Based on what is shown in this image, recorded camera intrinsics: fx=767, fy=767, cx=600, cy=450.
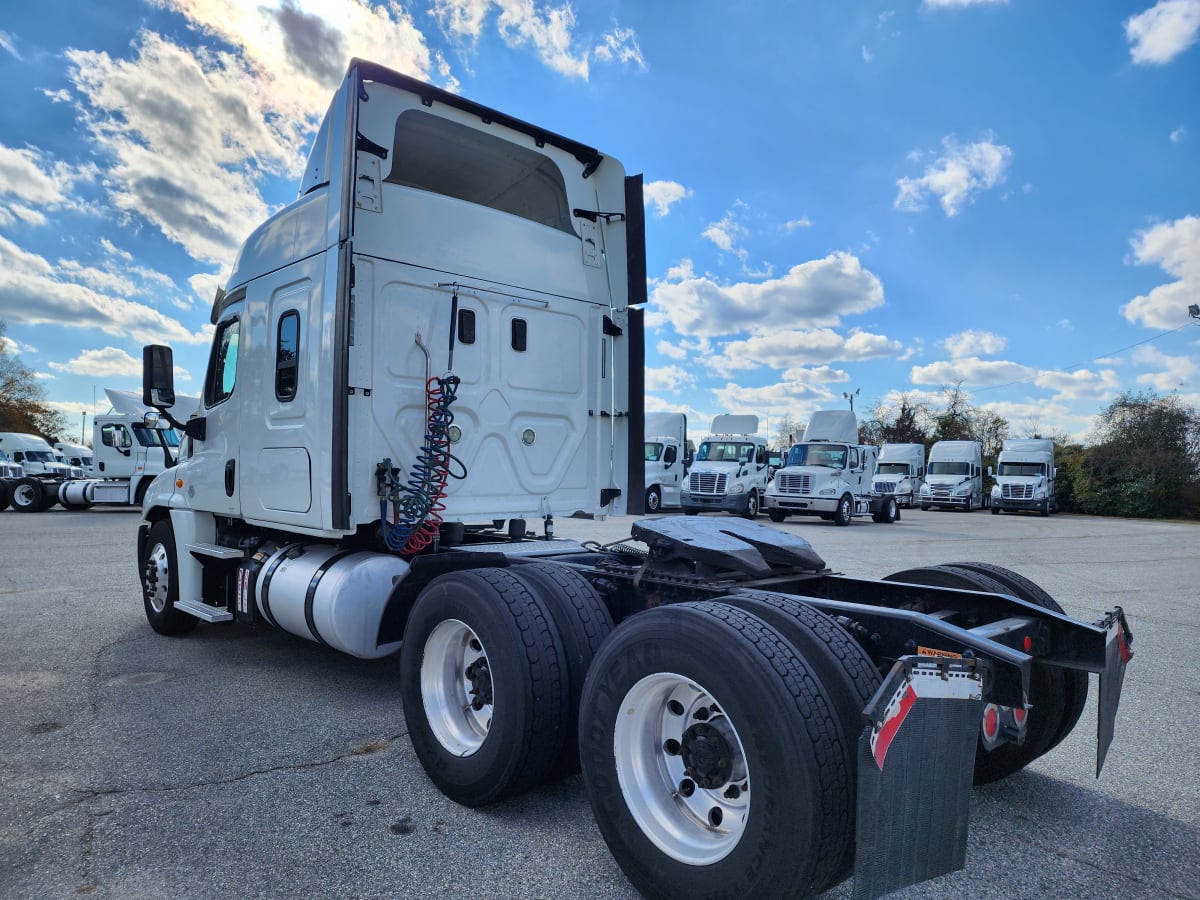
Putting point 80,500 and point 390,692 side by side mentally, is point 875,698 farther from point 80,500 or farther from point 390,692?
point 80,500

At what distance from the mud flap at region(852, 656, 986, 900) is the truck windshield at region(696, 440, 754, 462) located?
22.2 metres

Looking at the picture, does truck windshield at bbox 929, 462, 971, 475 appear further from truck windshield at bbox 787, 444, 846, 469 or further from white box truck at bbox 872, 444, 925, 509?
truck windshield at bbox 787, 444, 846, 469

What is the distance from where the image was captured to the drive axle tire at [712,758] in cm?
209

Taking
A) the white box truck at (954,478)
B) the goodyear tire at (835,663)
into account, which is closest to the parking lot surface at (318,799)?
the goodyear tire at (835,663)

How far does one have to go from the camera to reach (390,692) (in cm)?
488

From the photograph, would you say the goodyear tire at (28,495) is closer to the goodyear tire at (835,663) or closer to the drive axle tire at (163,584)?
the drive axle tire at (163,584)

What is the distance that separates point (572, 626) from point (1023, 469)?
35.2 metres

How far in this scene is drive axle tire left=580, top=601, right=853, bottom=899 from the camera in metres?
Result: 2.09

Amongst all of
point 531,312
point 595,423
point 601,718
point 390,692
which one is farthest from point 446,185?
point 601,718

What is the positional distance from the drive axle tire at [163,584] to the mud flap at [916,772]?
5725 mm

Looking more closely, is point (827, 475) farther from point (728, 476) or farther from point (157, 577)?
point (157, 577)

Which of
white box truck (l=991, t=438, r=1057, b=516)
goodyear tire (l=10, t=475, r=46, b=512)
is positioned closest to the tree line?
white box truck (l=991, t=438, r=1057, b=516)

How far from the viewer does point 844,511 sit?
22547 millimetres

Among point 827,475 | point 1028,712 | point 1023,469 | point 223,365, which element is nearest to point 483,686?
point 1028,712
